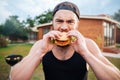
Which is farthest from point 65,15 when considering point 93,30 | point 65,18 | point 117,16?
point 93,30

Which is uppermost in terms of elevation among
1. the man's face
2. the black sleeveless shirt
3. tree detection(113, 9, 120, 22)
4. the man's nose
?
tree detection(113, 9, 120, 22)

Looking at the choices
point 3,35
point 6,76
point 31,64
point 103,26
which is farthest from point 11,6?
point 31,64

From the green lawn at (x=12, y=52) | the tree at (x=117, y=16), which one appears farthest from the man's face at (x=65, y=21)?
the tree at (x=117, y=16)

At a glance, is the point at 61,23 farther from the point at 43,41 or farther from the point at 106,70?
the point at 106,70

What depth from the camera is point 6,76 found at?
2377 millimetres

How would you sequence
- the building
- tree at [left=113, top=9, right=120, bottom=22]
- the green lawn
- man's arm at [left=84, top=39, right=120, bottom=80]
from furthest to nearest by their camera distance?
the building, tree at [left=113, top=9, right=120, bottom=22], the green lawn, man's arm at [left=84, top=39, right=120, bottom=80]

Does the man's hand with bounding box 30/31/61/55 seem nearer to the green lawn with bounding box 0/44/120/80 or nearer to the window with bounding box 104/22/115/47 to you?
the green lawn with bounding box 0/44/120/80

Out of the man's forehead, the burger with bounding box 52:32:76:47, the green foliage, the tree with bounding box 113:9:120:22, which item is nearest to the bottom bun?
the burger with bounding box 52:32:76:47

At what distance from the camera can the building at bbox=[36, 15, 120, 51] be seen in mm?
2637

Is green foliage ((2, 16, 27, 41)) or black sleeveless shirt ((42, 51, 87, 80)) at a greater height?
green foliage ((2, 16, 27, 41))

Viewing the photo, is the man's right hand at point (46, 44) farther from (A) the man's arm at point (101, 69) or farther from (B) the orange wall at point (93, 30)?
(B) the orange wall at point (93, 30)

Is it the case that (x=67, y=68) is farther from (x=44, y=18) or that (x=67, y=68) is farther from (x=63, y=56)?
(x=44, y=18)

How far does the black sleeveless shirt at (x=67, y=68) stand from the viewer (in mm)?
918

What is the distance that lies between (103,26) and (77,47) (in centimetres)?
229
